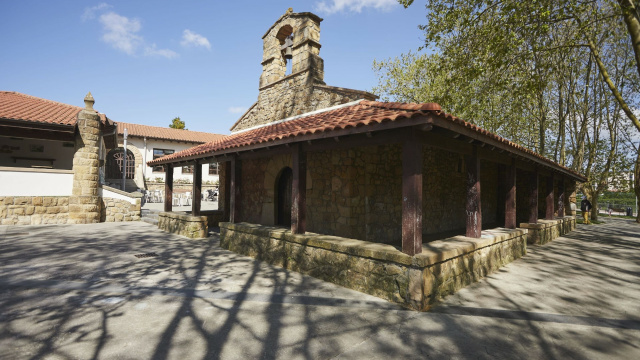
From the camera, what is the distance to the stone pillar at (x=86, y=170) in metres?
10.4

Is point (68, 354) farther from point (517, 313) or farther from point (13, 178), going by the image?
point (13, 178)

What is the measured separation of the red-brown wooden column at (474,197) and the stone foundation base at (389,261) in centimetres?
22

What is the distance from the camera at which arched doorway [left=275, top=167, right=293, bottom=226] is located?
317 inches

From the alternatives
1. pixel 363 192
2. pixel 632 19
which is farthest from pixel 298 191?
pixel 632 19

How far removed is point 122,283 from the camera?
14.7ft

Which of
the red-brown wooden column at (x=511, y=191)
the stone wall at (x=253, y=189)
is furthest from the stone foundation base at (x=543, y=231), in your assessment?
the stone wall at (x=253, y=189)

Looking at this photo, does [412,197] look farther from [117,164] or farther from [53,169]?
[117,164]

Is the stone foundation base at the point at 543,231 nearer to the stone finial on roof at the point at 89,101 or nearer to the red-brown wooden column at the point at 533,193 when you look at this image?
the red-brown wooden column at the point at 533,193

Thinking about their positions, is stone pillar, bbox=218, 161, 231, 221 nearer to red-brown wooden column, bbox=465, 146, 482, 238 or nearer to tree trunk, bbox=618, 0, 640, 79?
red-brown wooden column, bbox=465, 146, 482, 238

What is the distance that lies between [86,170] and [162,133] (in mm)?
14974

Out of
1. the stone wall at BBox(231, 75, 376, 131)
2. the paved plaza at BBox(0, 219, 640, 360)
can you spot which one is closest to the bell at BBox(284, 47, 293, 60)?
the stone wall at BBox(231, 75, 376, 131)

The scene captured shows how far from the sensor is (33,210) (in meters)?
9.91

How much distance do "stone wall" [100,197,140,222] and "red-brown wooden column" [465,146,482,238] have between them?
11723mm

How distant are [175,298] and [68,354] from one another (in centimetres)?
135
